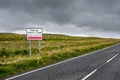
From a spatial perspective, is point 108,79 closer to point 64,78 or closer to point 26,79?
point 64,78

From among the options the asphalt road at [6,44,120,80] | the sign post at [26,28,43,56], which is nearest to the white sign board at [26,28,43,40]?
the sign post at [26,28,43,56]

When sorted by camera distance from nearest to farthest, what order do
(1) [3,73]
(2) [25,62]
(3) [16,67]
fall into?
(1) [3,73] < (3) [16,67] < (2) [25,62]

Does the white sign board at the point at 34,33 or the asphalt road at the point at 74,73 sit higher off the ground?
the white sign board at the point at 34,33

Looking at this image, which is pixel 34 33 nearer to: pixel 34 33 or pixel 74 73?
pixel 34 33

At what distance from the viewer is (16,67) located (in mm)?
18766

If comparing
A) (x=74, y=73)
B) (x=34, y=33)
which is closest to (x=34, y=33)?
(x=34, y=33)

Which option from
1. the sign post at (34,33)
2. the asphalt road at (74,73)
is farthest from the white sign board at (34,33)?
the asphalt road at (74,73)

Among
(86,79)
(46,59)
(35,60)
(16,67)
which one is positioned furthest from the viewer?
(46,59)

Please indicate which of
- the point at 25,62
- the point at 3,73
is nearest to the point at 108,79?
the point at 3,73

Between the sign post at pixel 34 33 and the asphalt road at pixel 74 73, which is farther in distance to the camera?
the sign post at pixel 34 33

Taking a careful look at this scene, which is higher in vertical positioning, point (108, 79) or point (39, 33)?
point (39, 33)

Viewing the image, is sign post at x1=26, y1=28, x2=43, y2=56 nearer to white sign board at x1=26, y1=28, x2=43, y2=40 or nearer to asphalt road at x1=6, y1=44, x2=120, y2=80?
white sign board at x1=26, y1=28, x2=43, y2=40

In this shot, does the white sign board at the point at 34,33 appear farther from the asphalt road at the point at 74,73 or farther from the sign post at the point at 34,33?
the asphalt road at the point at 74,73

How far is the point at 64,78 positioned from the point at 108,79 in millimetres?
2078
